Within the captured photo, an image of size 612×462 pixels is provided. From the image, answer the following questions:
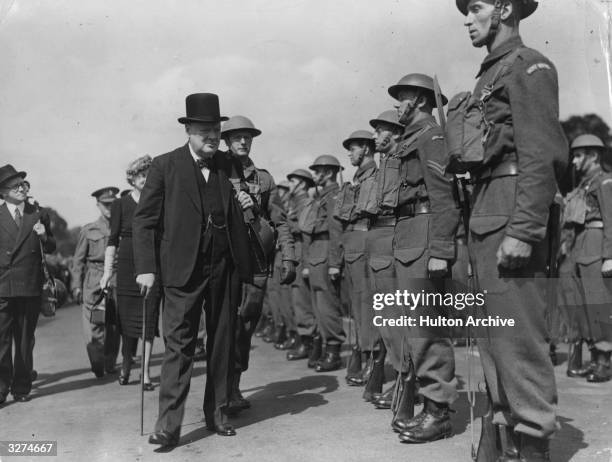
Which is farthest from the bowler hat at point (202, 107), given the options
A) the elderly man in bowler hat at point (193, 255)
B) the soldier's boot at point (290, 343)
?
the soldier's boot at point (290, 343)

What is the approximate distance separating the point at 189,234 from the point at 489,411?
7.54 ft

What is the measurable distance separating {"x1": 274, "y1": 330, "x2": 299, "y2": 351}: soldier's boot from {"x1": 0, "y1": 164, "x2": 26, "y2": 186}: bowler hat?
514 centimetres

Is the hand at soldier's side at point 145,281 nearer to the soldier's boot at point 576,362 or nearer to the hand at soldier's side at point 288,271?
the hand at soldier's side at point 288,271

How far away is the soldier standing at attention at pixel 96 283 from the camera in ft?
26.0

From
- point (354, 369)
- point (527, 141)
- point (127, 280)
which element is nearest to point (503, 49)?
point (527, 141)

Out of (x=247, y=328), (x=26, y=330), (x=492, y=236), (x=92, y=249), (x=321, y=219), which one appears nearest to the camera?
(x=492, y=236)

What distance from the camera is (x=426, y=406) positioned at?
15.4 feet

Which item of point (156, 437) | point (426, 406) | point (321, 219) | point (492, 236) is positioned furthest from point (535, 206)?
point (321, 219)

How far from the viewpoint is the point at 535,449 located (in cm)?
353

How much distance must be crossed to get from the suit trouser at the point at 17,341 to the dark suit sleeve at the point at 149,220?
99.5 inches

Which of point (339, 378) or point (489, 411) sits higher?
point (489, 411)

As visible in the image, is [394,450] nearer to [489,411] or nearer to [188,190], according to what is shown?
[489,411]

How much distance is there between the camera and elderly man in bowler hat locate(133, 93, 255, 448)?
4.65 m

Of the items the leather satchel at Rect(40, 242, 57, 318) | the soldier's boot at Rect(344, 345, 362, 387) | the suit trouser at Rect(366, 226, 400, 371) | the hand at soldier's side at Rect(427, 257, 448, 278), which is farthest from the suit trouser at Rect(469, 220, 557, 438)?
the leather satchel at Rect(40, 242, 57, 318)
